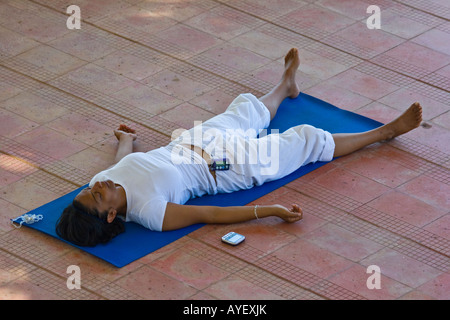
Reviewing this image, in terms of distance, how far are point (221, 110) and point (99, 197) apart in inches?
65.4

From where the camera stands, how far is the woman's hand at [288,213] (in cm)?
565

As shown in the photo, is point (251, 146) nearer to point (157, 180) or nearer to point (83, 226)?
point (157, 180)

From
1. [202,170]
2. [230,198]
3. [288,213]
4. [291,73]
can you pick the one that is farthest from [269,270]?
[291,73]

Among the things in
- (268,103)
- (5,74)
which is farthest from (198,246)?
(5,74)

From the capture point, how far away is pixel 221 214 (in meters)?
5.64

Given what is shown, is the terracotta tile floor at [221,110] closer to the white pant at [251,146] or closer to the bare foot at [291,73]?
the white pant at [251,146]

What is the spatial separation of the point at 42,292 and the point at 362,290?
1.79 m

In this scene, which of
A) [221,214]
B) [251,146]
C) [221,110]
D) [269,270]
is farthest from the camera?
[221,110]

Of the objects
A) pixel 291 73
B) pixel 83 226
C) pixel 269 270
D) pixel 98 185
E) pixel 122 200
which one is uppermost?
pixel 291 73

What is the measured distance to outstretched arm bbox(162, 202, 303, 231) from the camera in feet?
18.4

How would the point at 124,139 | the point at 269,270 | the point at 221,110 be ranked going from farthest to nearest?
the point at 221,110 → the point at 124,139 → the point at 269,270

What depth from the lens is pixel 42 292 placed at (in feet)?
17.0

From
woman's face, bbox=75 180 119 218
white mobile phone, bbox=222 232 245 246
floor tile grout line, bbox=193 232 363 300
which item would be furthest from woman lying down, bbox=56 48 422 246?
floor tile grout line, bbox=193 232 363 300

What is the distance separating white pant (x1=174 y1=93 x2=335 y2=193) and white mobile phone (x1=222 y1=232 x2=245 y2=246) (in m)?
0.43
